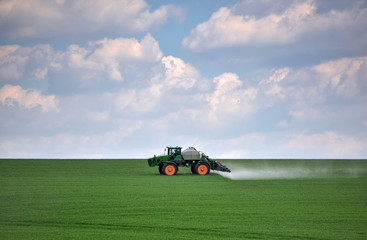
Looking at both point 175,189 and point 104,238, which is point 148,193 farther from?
point 104,238

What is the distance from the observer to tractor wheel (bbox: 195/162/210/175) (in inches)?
1559

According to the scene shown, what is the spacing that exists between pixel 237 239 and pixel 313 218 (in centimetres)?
431

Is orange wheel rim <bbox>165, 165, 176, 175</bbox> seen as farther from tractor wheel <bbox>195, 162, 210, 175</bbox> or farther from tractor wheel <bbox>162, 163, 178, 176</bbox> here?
tractor wheel <bbox>195, 162, 210, 175</bbox>

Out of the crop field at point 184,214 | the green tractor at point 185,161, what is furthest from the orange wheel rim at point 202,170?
the crop field at point 184,214

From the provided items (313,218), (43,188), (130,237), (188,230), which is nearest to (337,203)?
(313,218)

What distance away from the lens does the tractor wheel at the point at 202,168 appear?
130 ft

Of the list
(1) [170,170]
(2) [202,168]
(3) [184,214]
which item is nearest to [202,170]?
(2) [202,168]

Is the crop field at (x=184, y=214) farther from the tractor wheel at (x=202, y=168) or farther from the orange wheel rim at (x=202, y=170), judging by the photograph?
the orange wheel rim at (x=202, y=170)

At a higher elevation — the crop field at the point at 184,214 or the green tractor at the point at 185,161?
the green tractor at the point at 185,161

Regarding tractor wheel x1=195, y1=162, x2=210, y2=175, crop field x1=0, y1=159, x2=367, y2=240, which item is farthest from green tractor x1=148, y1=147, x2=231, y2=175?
crop field x1=0, y1=159, x2=367, y2=240

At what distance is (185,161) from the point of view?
131 ft

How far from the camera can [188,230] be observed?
14391 mm

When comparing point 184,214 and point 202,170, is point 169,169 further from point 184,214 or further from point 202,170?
point 184,214

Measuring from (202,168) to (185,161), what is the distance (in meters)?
1.45
